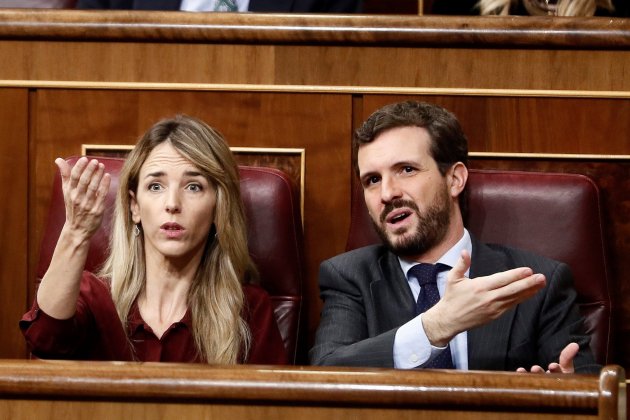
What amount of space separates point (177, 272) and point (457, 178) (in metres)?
0.33

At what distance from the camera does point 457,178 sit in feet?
4.27

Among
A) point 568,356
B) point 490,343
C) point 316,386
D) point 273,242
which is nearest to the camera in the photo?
point 316,386

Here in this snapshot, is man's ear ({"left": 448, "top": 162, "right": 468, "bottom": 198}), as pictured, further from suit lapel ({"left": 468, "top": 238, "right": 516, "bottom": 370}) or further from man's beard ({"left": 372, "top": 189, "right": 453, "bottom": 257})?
suit lapel ({"left": 468, "top": 238, "right": 516, "bottom": 370})

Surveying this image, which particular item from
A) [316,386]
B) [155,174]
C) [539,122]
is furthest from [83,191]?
[539,122]

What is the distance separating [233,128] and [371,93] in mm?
173

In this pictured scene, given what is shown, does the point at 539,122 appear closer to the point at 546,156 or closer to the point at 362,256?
the point at 546,156

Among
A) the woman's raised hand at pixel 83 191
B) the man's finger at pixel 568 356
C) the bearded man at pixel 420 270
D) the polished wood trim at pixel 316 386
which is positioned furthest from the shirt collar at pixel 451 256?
the polished wood trim at pixel 316 386

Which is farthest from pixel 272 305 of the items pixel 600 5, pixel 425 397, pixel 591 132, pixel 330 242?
pixel 600 5

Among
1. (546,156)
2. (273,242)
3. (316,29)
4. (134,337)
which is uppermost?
(316,29)

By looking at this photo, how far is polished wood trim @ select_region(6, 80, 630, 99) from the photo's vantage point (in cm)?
137

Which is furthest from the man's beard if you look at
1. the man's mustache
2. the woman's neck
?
the woman's neck

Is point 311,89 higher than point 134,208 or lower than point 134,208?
higher

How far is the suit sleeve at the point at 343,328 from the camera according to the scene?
1.16 m

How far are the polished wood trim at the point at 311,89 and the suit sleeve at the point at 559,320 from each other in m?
0.25
